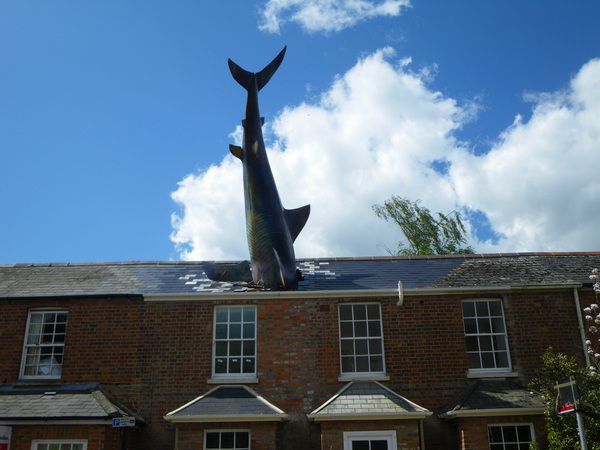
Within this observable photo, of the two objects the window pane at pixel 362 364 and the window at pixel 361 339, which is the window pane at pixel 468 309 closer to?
the window at pixel 361 339

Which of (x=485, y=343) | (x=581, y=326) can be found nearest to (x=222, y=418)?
(x=485, y=343)

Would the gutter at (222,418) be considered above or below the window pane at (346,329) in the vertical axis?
below

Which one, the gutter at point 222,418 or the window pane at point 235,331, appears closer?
the gutter at point 222,418

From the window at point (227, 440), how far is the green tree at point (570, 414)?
20.2 ft

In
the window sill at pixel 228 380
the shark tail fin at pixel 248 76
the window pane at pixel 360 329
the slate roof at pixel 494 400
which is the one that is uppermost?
the shark tail fin at pixel 248 76

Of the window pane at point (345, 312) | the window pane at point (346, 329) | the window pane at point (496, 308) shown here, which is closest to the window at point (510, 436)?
the window pane at point (496, 308)

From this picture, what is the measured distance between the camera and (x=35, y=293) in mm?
14656

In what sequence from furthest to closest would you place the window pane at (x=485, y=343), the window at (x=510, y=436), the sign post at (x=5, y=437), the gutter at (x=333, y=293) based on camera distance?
the gutter at (x=333, y=293) → the window pane at (x=485, y=343) → the window at (x=510, y=436) → the sign post at (x=5, y=437)

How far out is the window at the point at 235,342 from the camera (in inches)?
548

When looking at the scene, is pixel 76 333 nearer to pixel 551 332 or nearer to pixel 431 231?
pixel 551 332

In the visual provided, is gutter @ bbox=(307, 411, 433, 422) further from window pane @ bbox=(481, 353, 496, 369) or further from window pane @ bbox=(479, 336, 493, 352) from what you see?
window pane @ bbox=(479, 336, 493, 352)

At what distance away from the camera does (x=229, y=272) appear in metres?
15.9

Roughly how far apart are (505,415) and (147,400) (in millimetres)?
7753

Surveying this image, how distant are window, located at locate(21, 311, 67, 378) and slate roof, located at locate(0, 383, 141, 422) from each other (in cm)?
52
